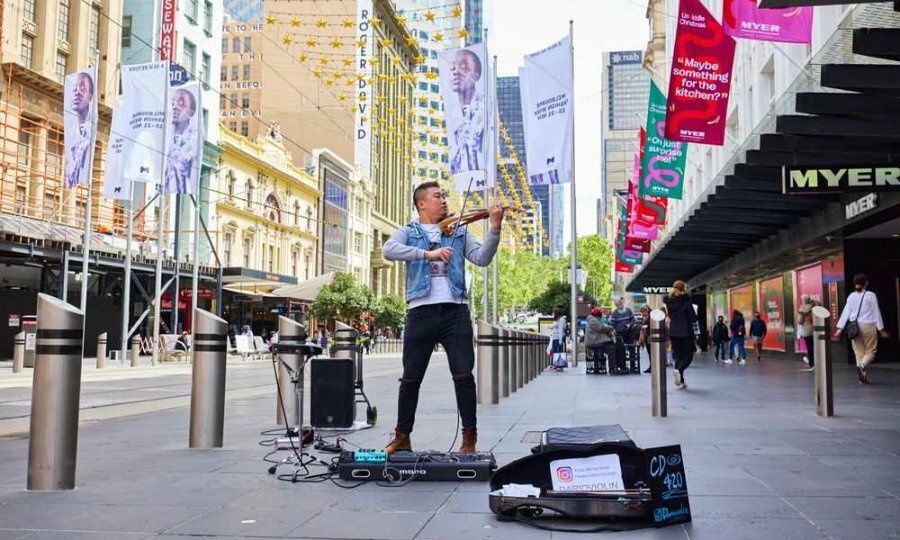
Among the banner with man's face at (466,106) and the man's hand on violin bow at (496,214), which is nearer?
the man's hand on violin bow at (496,214)

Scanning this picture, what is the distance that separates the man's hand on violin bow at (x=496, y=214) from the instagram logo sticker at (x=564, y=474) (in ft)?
5.62

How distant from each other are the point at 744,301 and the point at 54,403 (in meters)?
31.5

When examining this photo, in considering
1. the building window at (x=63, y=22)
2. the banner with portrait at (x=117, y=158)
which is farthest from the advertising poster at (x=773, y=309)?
the building window at (x=63, y=22)

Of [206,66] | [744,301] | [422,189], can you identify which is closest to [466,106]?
[422,189]

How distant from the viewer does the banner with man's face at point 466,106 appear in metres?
18.2

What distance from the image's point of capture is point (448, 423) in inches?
323

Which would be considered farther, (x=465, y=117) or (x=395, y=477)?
(x=465, y=117)

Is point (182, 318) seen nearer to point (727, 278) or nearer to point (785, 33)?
point (727, 278)

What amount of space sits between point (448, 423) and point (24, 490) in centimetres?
437

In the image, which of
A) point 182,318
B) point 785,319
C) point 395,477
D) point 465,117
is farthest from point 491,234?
point 182,318

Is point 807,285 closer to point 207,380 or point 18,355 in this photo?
point 207,380

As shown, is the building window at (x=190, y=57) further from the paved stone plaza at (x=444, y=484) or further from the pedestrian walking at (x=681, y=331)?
the paved stone plaza at (x=444, y=484)

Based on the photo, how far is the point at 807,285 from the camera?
23703 mm

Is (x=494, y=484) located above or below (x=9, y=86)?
below
